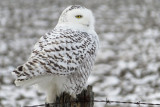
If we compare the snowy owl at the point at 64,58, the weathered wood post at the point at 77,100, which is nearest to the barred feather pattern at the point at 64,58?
the snowy owl at the point at 64,58

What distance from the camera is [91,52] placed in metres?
3.54

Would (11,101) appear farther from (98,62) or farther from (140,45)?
(140,45)

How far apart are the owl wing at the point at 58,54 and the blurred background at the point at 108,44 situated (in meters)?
1.69

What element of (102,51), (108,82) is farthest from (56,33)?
(102,51)

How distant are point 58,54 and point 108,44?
347 inches

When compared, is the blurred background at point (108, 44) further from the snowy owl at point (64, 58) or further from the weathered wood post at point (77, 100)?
the weathered wood post at point (77, 100)

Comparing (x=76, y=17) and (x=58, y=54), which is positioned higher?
(x=76, y=17)

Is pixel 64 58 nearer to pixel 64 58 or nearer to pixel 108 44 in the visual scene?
pixel 64 58

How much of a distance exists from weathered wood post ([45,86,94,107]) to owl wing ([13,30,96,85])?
27 cm

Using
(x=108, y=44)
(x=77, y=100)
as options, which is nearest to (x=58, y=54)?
(x=77, y=100)

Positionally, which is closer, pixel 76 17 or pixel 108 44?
pixel 76 17

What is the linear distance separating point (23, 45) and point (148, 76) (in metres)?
5.17

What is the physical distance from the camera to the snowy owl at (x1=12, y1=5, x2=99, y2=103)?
292 cm

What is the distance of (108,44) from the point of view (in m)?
11.9
